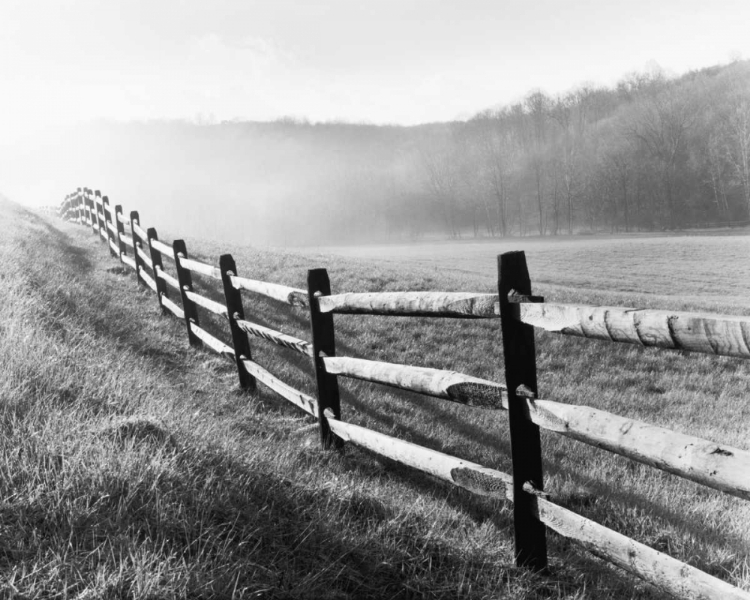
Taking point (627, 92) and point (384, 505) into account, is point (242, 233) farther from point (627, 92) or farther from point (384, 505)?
point (384, 505)

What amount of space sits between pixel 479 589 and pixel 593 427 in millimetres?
1005

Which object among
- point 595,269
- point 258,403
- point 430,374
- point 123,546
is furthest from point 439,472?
point 595,269

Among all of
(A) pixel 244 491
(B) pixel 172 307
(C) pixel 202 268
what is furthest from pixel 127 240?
(A) pixel 244 491

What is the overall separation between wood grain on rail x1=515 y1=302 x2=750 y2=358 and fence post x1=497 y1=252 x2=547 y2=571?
0.16m

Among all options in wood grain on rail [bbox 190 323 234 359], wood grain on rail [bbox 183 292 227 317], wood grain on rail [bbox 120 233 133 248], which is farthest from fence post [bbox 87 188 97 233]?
wood grain on rail [bbox 190 323 234 359]

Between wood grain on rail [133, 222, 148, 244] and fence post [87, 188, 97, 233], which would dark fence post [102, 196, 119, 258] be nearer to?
fence post [87, 188, 97, 233]

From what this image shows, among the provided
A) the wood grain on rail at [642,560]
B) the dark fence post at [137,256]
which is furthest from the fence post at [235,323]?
the dark fence post at [137,256]

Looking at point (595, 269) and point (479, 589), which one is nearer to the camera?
point (479, 589)

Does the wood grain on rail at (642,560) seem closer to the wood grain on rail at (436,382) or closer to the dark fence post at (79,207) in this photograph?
the wood grain on rail at (436,382)

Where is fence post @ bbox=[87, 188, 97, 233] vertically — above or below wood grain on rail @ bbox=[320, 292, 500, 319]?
above

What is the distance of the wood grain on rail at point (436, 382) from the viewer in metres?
2.91

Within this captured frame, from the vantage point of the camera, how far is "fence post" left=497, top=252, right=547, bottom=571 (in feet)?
8.94

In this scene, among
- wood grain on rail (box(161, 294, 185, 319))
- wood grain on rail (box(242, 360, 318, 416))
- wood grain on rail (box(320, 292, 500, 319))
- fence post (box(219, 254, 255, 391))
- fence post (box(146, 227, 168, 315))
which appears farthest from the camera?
fence post (box(146, 227, 168, 315))

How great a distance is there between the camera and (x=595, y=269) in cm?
3506
